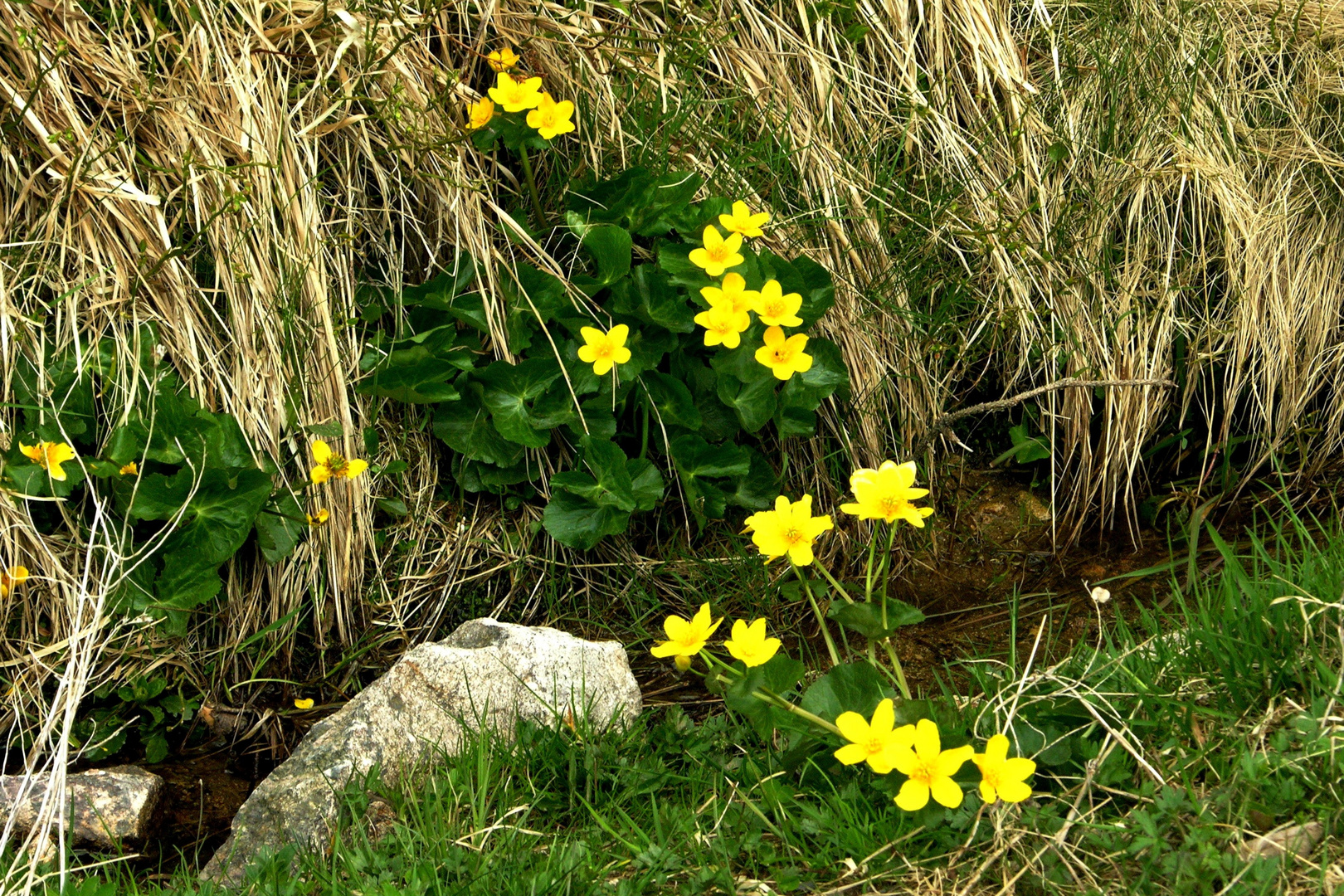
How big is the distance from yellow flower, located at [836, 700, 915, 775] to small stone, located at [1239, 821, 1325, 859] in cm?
43

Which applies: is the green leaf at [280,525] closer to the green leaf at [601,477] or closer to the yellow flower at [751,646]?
the green leaf at [601,477]

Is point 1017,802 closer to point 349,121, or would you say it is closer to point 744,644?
point 744,644

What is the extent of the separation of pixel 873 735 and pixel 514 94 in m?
1.46

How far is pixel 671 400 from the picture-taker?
8.21 feet

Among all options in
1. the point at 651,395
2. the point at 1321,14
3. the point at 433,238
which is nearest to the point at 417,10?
the point at 433,238

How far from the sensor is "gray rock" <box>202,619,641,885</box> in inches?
74.4

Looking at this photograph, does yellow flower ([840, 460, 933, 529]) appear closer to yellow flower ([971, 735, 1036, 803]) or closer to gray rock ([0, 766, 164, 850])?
yellow flower ([971, 735, 1036, 803])

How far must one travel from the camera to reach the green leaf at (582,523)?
2.42m

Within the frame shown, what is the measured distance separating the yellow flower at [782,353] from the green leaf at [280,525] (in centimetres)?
95

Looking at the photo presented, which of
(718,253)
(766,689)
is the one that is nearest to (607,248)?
(718,253)

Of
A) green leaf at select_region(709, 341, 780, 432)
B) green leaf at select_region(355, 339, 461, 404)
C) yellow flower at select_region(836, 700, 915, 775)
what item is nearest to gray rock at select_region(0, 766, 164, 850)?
green leaf at select_region(355, 339, 461, 404)

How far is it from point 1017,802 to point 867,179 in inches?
64.4

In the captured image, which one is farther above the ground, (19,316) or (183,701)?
(19,316)

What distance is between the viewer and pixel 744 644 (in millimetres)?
1733
